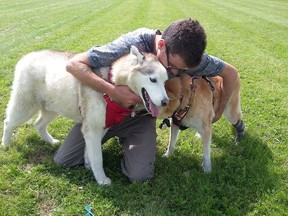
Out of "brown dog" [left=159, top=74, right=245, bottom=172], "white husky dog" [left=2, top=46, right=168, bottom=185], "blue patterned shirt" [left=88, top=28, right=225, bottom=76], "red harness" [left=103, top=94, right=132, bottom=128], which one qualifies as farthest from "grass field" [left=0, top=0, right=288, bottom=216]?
"blue patterned shirt" [left=88, top=28, right=225, bottom=76]

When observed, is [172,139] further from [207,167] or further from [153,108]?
[153,108]

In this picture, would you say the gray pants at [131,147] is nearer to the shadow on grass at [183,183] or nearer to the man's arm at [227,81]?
the shadow on grass at [183,183]

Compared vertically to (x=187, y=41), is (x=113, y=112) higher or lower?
lower

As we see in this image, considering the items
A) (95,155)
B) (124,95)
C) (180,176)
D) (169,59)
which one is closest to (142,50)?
(169,59)

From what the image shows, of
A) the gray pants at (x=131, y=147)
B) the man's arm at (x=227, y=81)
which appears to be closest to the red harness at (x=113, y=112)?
the gray pants at (x=131, y=147)

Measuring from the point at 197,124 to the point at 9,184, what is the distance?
6.52 feet

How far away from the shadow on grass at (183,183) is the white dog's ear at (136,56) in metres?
1.23

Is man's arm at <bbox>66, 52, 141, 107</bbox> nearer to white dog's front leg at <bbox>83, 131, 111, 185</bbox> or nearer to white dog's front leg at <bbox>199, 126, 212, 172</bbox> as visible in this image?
white dog's front leg at <bbox>83, 131, 111, 185</bbox>

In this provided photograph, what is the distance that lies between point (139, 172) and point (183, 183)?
46 cm

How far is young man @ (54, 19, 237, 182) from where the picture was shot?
3.10 metres

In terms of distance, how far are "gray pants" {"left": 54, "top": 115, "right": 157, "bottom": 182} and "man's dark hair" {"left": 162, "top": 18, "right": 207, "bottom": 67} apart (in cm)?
106

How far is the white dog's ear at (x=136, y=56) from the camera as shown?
3.00 metres

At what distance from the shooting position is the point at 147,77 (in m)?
2.97

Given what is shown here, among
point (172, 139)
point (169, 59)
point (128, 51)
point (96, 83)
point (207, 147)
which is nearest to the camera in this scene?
point (169, 59)
